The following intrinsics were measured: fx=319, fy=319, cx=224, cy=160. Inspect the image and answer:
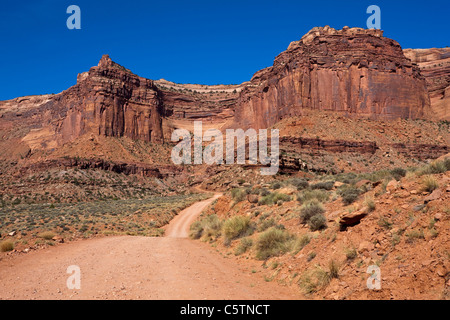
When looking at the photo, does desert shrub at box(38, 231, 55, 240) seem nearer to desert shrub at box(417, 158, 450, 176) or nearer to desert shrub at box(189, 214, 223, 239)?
desert shrub at box(189, 214, 223, 239)

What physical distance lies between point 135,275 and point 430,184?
8.29 meters

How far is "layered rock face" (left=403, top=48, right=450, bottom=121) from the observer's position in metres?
79.8

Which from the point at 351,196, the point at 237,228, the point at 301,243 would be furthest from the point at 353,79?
the point at 301,243

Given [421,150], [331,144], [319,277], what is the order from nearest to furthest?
[319,277], [331,144], [421,150]

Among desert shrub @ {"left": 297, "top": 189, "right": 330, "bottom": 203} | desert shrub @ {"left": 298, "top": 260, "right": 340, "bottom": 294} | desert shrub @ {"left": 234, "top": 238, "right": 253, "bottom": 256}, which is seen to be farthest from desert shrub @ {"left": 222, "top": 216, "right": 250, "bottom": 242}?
desert shrub @ {"left": 298, "top": 260, "right": 340, "bottom": 294}

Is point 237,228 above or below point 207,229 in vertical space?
above

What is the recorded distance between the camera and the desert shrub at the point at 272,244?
10570 mm

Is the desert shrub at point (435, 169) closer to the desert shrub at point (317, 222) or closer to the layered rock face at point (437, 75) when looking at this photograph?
the desert shrub at point (317, 222)

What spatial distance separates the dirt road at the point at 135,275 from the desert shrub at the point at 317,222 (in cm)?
223

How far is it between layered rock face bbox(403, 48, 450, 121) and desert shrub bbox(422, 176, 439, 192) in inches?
3104

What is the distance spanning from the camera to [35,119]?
117188 mm

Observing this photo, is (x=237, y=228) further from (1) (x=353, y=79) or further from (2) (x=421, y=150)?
(1) (x=353, y=79)

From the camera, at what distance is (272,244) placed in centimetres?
1117

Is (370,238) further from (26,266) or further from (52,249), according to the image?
(52,249)
